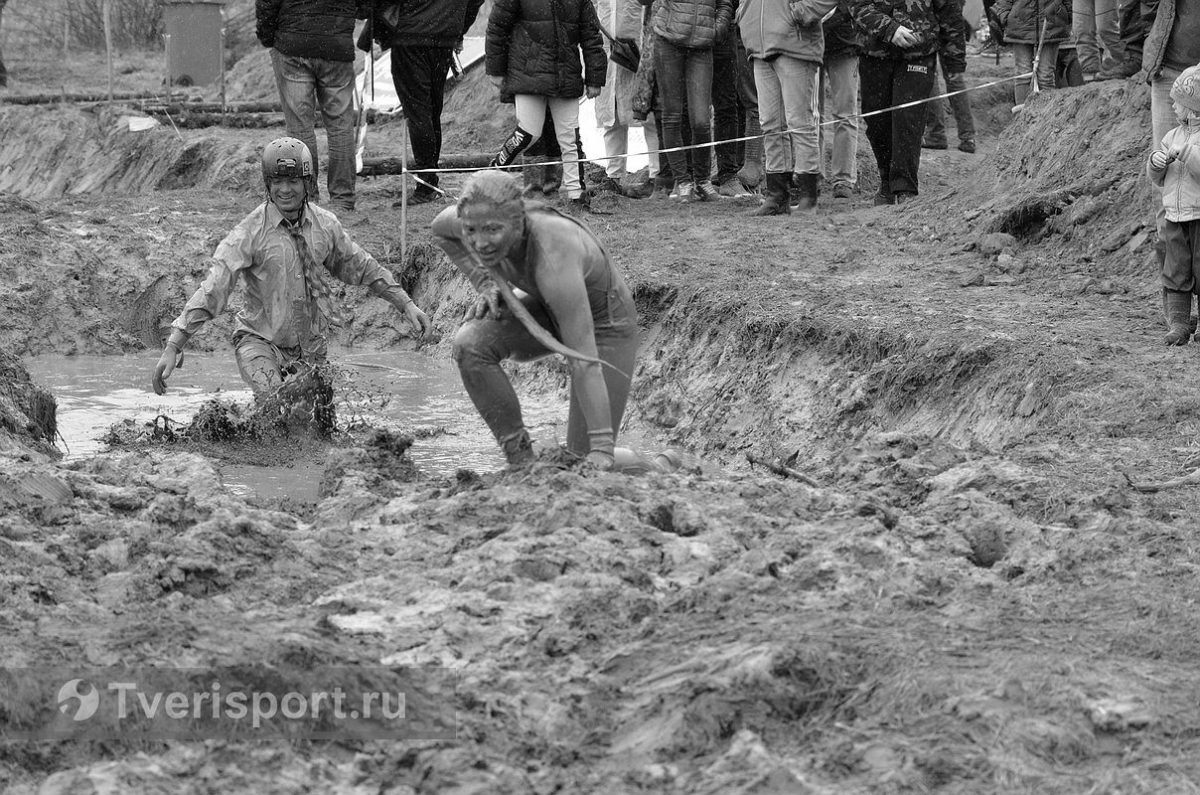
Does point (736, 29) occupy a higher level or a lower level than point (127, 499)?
higher

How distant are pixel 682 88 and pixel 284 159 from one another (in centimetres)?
548

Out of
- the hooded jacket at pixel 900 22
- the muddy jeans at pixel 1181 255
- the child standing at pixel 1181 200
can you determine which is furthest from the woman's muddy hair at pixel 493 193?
the hooded jacket at pixel 900 22

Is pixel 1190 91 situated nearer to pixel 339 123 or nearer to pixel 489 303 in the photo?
pixel 489 303

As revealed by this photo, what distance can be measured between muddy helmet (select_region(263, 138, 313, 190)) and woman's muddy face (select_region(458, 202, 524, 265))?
94.7 inches

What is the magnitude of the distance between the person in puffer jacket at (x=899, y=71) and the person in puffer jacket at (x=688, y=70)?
46.9 inches

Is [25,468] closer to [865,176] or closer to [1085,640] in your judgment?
[1085,640]

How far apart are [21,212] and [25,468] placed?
751 centimetres

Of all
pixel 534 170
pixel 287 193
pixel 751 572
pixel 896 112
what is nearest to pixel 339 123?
pixel 534 170

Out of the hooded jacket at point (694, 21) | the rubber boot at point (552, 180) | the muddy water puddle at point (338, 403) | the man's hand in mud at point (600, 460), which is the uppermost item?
the hooded jacket at point (694, 21)

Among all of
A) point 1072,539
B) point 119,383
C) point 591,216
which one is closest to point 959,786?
point 1072,539

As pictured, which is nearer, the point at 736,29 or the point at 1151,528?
the point at 1151,528

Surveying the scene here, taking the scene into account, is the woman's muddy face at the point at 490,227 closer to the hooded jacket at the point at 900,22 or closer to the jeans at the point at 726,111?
the hooded jacket at the point at 900,22

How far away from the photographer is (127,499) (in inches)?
257

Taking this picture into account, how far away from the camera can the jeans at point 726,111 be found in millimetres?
13195
